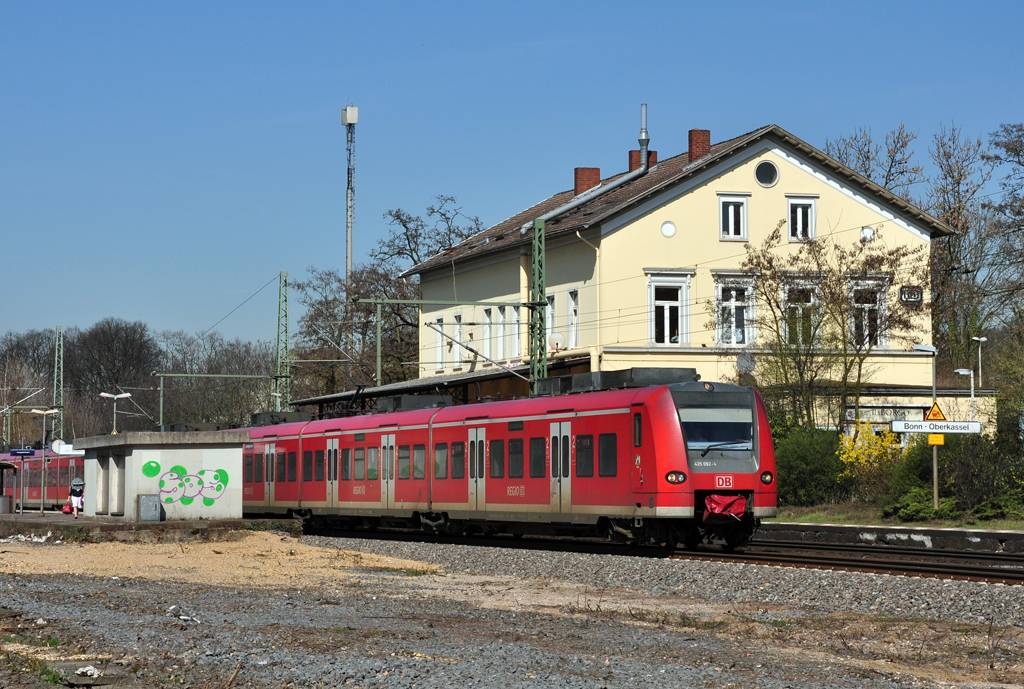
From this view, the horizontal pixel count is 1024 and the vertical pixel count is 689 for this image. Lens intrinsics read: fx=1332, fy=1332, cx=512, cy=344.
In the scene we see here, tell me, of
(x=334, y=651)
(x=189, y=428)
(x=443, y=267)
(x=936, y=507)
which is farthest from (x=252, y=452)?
(x=334, y=651)

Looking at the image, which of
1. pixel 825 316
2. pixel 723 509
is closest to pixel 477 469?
pixel 723 509

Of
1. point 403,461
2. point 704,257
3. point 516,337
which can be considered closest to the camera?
point 403,461

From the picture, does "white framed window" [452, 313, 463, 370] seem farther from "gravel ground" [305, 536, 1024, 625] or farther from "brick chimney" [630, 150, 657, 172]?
"gravel ground" [305, 536, 1024, 625]

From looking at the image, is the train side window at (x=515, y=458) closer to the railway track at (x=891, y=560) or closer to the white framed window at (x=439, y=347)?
the railway track at (x=891, y=560)

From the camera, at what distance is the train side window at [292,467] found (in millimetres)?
35844

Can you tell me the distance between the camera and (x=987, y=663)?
10727 millimetres

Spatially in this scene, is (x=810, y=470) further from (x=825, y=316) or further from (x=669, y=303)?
(x=669, y=303)

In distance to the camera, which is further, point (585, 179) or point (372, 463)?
point (585, 179)

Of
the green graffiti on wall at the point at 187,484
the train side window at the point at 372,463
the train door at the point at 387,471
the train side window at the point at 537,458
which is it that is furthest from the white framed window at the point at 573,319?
the train side window at the point at 537,458

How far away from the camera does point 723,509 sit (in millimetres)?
21750

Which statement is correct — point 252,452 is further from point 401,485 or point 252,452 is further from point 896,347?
point 896,347

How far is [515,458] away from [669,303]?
61.4 feet

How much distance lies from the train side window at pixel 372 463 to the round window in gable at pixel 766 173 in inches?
750

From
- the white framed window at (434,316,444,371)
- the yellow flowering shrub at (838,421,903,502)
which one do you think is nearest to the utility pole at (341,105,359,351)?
the white framed window at (434,316,444,371)
